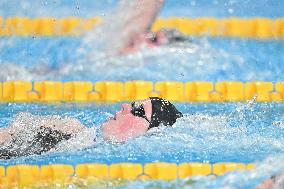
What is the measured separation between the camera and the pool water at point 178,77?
3846mm

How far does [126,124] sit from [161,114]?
0.19 metres

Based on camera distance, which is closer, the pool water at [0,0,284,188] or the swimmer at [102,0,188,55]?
the pool water at [0,0,284,188]

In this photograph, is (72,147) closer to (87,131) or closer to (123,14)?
(87,131)

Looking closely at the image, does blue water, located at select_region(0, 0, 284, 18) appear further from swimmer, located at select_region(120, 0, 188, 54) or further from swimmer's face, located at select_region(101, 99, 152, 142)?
swimmer's face, located at select_region(101, 99, 152, 142)

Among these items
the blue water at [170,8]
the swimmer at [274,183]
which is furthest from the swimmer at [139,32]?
the swimmer at [274,183]

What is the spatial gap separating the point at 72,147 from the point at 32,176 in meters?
0.29

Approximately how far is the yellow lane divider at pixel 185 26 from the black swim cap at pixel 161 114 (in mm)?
2991

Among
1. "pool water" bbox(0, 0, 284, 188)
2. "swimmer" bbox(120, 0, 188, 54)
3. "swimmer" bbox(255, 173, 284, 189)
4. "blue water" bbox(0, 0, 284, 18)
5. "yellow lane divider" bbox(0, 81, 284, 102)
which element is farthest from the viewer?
"blue water" bbox(0, 0, 284, 18)

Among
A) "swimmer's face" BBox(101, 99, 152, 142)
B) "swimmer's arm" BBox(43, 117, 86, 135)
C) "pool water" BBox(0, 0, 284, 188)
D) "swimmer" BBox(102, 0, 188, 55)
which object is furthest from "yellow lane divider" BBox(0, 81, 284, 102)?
"swimmer's face" BBox(101, 99, 152, 142)

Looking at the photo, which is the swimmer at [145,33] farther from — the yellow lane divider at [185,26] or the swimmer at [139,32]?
the yellow lane divider at [185,26]

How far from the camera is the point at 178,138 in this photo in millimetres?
4016

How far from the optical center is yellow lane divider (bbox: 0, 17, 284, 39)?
6910 millimetres

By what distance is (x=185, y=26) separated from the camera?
7.02 metres

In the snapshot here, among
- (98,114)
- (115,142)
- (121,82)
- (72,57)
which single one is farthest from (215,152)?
(72,57)
